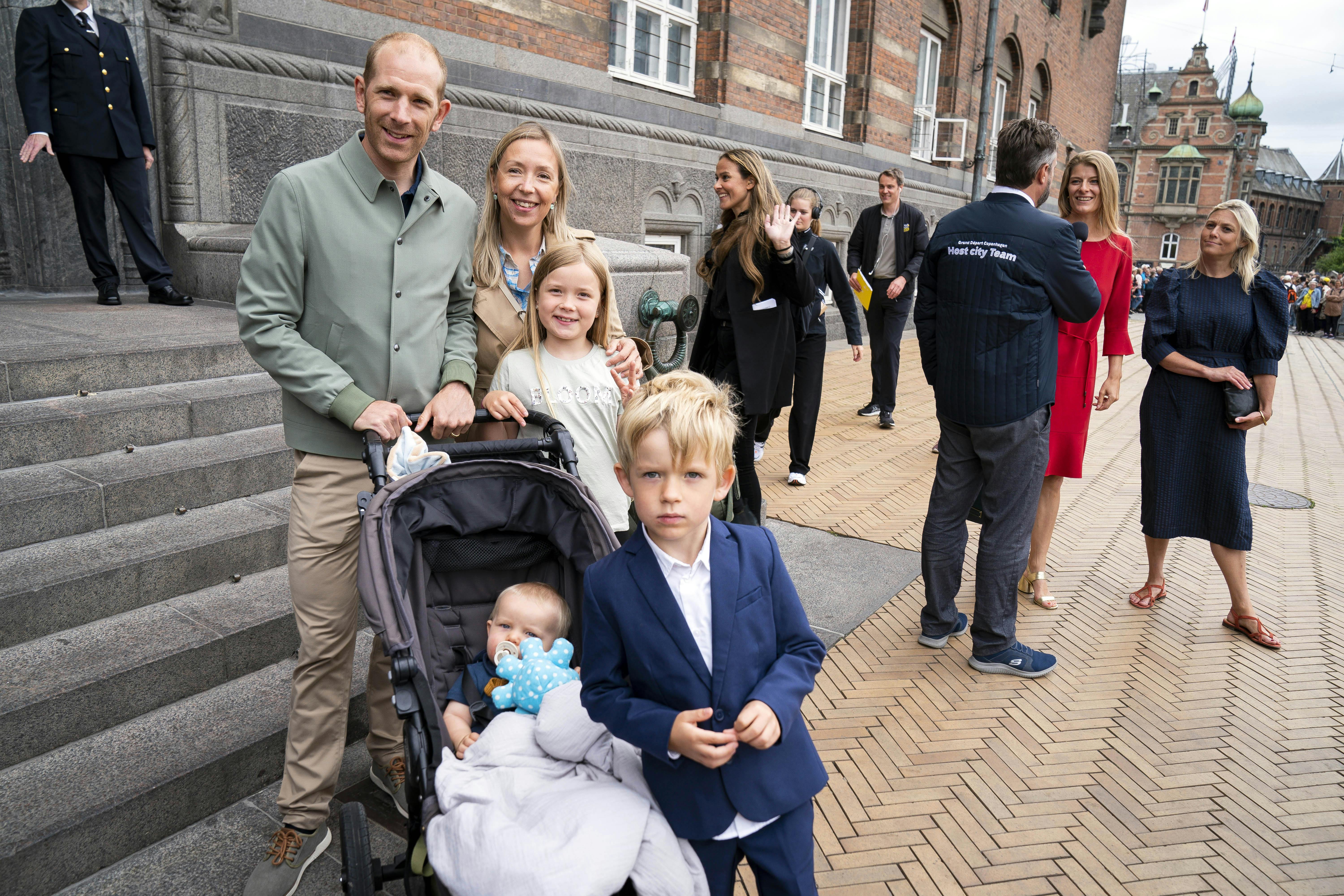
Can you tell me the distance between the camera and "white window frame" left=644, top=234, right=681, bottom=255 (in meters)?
10.7

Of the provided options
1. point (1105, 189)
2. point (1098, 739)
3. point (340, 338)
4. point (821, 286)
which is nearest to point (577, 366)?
point (340, 338)

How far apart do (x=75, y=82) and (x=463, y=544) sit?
506cm

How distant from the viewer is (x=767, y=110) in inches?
492

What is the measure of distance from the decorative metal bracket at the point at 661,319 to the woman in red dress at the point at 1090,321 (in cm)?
269

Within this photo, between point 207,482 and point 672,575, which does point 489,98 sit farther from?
point 672,575

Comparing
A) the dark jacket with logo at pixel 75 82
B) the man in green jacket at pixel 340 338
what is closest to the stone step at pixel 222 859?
the man in green jacket at pixel 340 338

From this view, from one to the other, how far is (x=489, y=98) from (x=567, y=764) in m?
7.35

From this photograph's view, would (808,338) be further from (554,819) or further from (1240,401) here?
(554,819)

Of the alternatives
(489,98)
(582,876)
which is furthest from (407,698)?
(489,98)

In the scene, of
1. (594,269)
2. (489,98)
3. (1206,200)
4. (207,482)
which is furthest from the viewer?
(1206,200)

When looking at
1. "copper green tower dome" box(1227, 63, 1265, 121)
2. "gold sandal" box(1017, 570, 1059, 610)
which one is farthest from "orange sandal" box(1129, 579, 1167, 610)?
"copper green tower dome" box(1227, 63, 1265, 121)

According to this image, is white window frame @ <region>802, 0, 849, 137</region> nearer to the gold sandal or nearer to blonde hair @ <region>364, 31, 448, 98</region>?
the gold sandal

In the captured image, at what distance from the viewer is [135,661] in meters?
3.09

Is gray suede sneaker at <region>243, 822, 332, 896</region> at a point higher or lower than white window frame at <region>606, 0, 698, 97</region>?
lower
